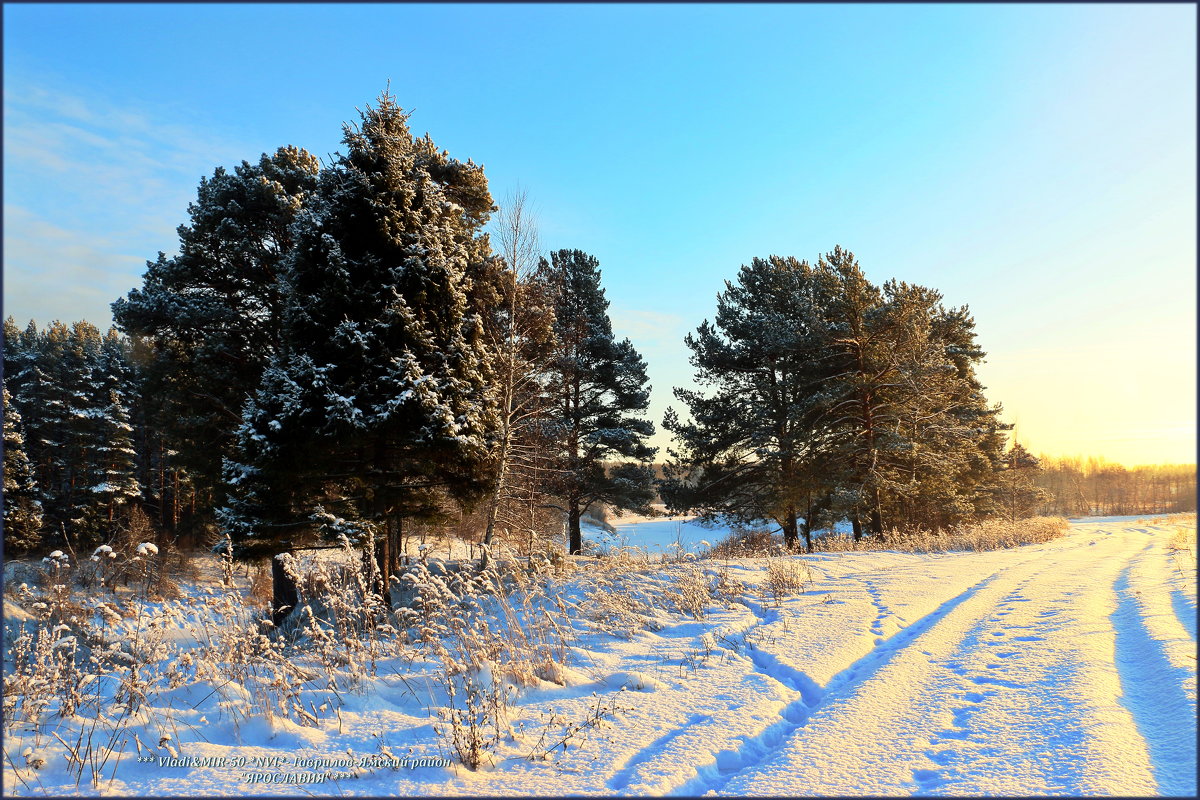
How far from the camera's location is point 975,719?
3.56 m

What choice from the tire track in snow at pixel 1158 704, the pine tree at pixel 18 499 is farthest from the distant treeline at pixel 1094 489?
the pine tree at pixel 18 499

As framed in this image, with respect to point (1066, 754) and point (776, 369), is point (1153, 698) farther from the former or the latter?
point (776, 369)

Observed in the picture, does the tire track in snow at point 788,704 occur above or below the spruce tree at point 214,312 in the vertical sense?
below

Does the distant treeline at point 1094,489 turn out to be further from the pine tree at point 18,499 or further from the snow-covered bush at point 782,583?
the pine tree at point 18,499

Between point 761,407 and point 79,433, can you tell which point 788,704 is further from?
point 79,433

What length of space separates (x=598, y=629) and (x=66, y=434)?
38726mm

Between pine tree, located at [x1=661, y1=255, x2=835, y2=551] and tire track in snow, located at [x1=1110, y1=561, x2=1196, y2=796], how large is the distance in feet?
48.3

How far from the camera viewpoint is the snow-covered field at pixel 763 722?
2990 mm

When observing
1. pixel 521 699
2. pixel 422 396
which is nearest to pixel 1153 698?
pixel 521 699

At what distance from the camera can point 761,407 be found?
69.2 feet

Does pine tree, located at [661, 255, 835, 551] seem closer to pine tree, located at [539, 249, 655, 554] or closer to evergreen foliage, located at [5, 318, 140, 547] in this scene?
pine tree, located at [539, 249, 655, 554]

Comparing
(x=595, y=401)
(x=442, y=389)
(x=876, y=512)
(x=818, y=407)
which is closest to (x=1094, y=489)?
(x=876, y=512)

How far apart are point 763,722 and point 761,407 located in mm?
18154

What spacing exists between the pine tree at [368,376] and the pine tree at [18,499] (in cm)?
1928
